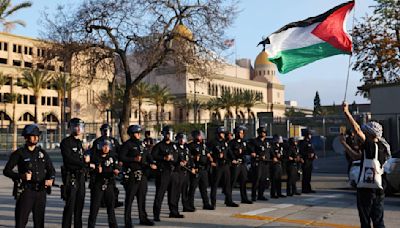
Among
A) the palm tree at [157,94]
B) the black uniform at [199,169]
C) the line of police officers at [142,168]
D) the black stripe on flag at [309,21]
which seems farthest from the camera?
the palm tree at [157,94]

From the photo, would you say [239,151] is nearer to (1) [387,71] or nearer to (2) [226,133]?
(2) [226,133]

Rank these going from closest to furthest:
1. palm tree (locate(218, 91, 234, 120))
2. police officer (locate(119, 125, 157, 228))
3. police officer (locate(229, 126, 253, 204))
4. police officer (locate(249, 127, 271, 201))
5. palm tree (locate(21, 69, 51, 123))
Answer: police officer (locate(119, 125, 157, 228)) < police officer (locate(229, 126, 253, 204)) < police officer (locate(249, 127, 271, 201)) < palm tree (locate(21, 69, 51, 123)) < palm tree (locate(218, 91, 234, 120))

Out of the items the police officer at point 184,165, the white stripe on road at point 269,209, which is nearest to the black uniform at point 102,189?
the police officer at point 184,165

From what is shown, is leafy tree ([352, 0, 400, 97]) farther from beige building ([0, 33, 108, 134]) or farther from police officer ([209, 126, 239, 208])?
beige building ([0, 33, 108, 134])

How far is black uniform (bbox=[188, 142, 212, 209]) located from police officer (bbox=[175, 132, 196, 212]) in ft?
0.40

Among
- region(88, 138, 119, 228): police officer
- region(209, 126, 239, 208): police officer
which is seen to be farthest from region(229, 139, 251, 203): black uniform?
region(88, 138, 119, 228): police officer

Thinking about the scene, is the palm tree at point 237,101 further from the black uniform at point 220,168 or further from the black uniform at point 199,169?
the black uniform at point 199,169

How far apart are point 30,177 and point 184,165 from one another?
406cm

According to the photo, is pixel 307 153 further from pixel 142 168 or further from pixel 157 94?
pixel 157 94

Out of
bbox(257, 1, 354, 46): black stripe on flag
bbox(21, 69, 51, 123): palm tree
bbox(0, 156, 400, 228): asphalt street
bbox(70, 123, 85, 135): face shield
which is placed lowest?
bbox(0, 156, 400, 228): asphalt street

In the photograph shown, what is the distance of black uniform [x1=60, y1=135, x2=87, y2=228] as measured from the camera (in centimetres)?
877

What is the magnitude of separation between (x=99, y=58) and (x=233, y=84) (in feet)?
288

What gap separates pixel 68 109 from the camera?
74500 millimetres

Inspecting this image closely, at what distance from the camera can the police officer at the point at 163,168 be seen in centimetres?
1080
